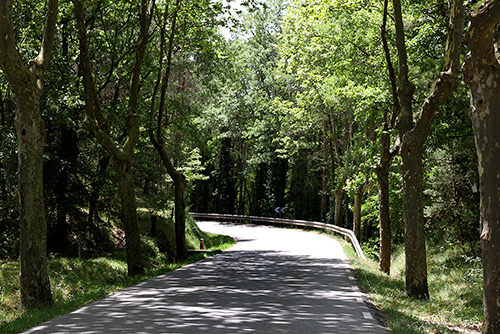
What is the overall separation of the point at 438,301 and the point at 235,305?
17.2 ft

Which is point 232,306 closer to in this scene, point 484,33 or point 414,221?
point 414,221

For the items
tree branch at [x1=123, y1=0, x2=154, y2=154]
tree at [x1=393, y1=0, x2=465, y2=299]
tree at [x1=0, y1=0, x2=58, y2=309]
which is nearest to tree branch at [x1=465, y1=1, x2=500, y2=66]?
tree at [x1=393, y1=0, x2=465, y2=299]

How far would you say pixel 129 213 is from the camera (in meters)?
14.1

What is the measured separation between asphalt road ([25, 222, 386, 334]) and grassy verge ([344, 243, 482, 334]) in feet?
1.36

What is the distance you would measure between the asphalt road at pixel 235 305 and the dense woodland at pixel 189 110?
1.92 m

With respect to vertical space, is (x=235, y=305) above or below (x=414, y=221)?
below

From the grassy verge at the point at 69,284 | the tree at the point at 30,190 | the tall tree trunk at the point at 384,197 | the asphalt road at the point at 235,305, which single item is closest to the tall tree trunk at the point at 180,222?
the grassy verge at the point at 69,284

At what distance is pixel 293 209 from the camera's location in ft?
141

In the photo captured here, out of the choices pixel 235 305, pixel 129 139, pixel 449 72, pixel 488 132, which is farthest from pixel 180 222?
pixel 488 132

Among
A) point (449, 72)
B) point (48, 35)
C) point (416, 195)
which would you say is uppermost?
point (48, 35)

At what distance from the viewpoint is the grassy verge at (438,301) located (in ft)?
25.4

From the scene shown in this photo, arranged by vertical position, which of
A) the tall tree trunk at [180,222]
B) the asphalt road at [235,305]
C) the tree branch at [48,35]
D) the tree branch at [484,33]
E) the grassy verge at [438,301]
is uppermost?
Result: the tree branch at [48,35]

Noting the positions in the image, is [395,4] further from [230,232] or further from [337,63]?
[230,232]

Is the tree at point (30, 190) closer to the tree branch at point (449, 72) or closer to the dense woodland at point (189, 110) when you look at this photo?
the dense woodland at point (189, 110)
